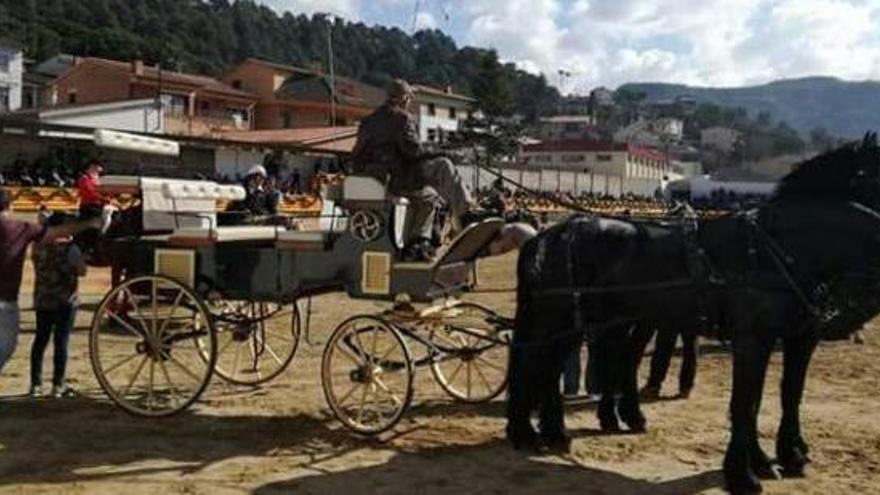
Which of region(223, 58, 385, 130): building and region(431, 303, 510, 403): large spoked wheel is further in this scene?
region(223, 58, 385, 130): building

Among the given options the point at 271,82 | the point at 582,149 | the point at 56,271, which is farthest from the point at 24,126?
the point at 582,149

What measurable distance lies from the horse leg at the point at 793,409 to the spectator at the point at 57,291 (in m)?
5.96

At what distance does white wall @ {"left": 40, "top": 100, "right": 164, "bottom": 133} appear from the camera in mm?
49438

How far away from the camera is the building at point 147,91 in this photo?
75188 millimetres

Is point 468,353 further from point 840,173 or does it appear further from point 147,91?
point 147,91

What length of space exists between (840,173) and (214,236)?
5.21 meters

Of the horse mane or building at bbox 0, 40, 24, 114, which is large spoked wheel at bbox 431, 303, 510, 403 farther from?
building at bbox 0, 40, 24, 114

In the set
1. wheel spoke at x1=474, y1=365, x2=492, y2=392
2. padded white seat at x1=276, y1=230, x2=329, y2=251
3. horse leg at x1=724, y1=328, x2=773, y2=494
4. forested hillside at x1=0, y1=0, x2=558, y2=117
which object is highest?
forested hillside at x1=0, y1=0, x2=558, y2=117

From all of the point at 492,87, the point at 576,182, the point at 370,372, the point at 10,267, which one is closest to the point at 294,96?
the point at 492,87

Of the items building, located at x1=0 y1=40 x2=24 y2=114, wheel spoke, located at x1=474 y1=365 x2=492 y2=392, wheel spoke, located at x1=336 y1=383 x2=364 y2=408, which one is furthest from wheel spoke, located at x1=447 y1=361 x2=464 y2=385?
building, located at x1=0 y1=40 x2=24 y2=114

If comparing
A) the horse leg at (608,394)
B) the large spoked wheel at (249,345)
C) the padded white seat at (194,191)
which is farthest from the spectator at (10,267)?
the horse leg at (608,394)

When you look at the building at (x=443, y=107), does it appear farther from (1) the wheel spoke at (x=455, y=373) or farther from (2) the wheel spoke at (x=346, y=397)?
(2) the wheel spoke at (x=346, y=397)

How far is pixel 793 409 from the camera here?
7820 mm

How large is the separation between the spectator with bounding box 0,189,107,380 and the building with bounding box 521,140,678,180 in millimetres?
110833
